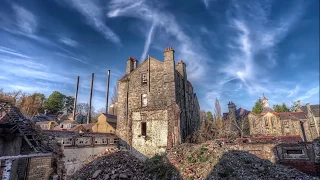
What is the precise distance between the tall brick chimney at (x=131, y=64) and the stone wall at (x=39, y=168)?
41.0ft

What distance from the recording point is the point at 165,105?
58.1 feet

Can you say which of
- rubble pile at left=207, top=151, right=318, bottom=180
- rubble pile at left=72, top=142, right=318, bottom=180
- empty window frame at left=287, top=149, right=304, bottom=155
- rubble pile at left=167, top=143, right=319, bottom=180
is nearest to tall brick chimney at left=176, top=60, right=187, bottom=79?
rubble pile at left=72, top=142, right=318, bottom=180

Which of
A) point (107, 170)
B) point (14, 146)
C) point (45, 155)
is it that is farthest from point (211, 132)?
point (14, 146)

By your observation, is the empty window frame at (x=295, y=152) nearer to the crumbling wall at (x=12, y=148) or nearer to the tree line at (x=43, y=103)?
the crumbling wall at (x=12, y=148)

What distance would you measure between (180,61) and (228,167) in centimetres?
1343

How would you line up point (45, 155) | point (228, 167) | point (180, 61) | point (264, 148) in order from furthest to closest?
point (180, 61) < point (264, 148) < point (228, 167) < point (45, 155)

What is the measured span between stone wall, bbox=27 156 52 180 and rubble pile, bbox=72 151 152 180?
9.86 feet

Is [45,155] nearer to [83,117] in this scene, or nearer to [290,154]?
[290,154]

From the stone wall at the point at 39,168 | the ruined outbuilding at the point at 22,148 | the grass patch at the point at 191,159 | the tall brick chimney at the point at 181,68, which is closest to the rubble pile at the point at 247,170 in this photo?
the grass patch at the point at 191,159

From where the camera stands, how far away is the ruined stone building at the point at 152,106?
16734 mm

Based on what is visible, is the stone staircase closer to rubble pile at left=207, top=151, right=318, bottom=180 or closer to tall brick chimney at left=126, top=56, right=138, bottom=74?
rubble pile at left=207, top=151, right=318, bottom=180

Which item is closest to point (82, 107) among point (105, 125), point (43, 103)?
point (43, 103)

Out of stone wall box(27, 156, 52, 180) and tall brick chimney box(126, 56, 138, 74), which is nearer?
stone wall box(27, 156, 52, 180)

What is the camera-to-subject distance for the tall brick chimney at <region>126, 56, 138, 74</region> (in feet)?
68.9
